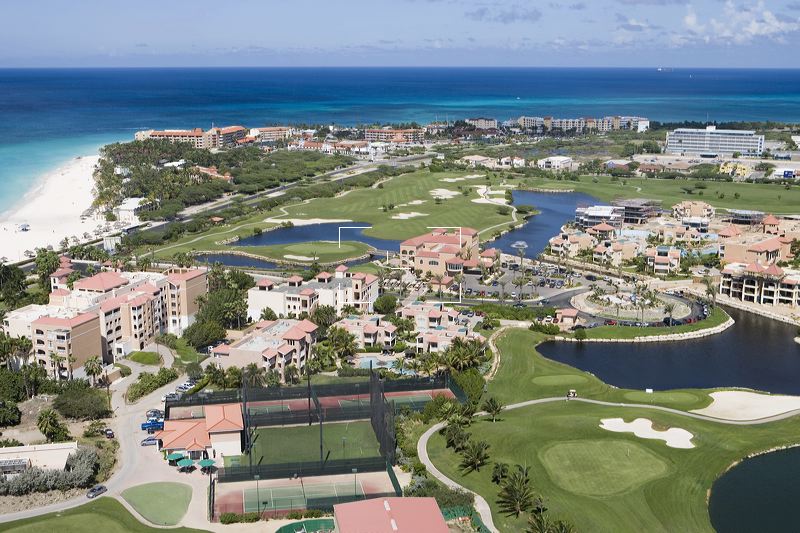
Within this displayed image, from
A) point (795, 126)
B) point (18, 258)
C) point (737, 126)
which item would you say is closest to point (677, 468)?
point (18, 258)

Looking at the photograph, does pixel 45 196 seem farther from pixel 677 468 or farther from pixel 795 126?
pixel 795 126

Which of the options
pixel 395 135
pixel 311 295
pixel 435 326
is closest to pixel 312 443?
pixel 435 326

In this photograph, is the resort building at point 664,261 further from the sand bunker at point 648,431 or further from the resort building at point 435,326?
the sand bunker at point 648,431

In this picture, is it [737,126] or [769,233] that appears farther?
[737,126]

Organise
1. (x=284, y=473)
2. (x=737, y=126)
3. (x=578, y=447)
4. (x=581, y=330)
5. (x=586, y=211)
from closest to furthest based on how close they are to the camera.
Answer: (x=284, y=473) < (x=578, y=447) < (x=581, y=330) < (x=586, y=211) < (x=737, y=126)

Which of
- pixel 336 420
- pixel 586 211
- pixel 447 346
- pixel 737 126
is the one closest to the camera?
pixel 336 420

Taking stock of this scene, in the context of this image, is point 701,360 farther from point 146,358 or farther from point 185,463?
point 146,358

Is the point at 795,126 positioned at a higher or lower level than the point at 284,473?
higher
